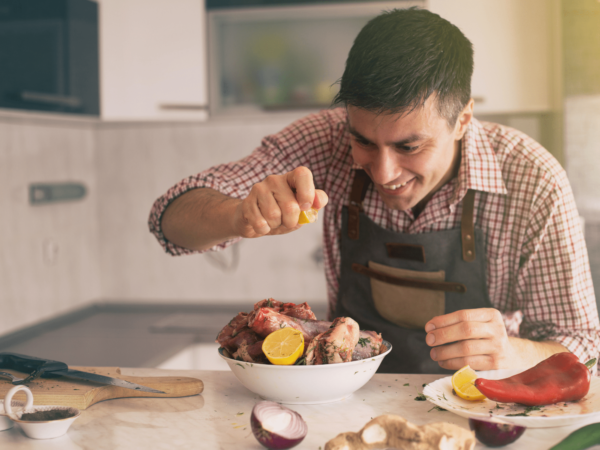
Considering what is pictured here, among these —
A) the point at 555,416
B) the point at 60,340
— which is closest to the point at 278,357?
the point at 555,416

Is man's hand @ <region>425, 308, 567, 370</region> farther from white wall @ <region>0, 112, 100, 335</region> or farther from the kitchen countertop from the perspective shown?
white wall @ <region>0, 112, 100, 335</region>

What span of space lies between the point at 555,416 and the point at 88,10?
2.08 meters

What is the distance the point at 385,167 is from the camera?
1134 mm

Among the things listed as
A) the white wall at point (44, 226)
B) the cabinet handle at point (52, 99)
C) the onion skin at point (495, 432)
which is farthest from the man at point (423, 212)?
the white wall at point (44, 226)

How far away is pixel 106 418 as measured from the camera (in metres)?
0.86

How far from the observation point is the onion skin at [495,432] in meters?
0.71

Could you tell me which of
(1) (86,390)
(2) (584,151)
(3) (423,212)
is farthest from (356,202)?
(2) (584,151)

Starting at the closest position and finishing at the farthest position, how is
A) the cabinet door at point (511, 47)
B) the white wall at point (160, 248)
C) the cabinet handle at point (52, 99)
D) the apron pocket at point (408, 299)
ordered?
the apron pocket at point (408, 299) < the cabinet handle at point (52, 99) < the cabinet door at point (511, 47) < the white wall at point (160, 248)

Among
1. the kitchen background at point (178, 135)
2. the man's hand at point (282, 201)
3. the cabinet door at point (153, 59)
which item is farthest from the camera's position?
the cabinet door at point (153, 59)

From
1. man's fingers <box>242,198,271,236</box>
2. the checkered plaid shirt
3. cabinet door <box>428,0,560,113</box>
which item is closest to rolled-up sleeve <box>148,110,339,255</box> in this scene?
the checkered plaid shirt

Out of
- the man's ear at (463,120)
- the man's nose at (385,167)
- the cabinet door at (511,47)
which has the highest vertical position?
the cabinet door at (511,47)

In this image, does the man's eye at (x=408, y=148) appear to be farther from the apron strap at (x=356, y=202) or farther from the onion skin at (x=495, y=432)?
the onion skin at (x=495, y=432)

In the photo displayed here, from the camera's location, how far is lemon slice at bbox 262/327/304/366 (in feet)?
2.74

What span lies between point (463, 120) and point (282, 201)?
1.77ft
